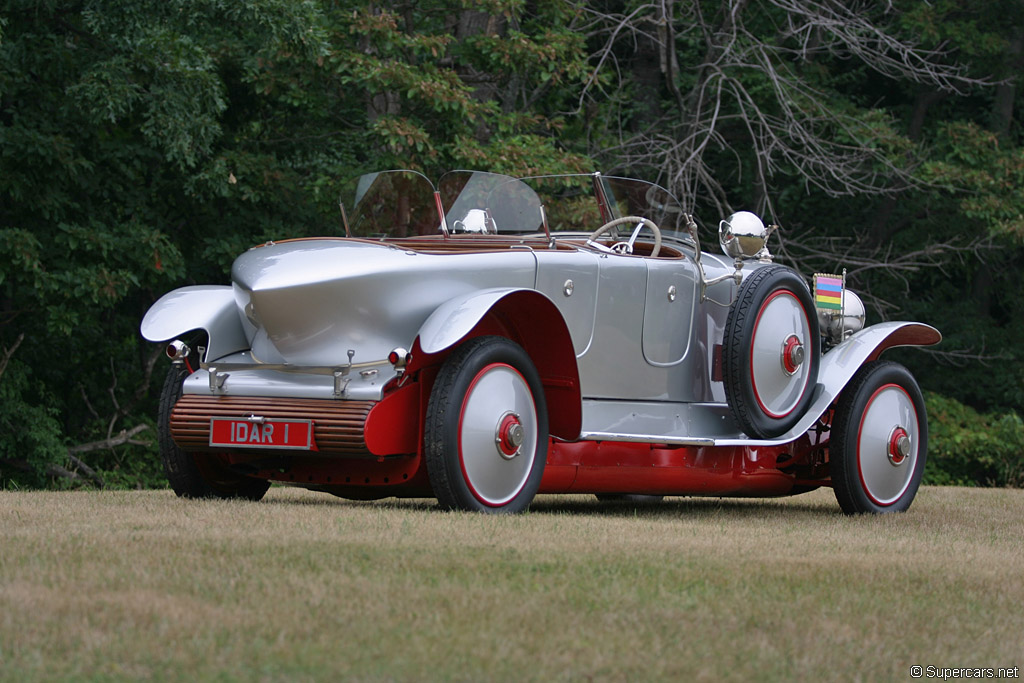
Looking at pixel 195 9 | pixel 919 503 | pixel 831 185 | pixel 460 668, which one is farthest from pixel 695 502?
pixel 831 185

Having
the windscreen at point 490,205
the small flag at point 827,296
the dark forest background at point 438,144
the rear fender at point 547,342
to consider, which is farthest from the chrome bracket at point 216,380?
the dark forest background at point 438,144

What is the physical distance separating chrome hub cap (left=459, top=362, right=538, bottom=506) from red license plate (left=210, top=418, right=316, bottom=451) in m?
0.66

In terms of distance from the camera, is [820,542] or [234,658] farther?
→ [820,542]

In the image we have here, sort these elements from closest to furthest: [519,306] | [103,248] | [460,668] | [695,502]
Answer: [460,668] < [519,306] < [695,502] < [103,248]

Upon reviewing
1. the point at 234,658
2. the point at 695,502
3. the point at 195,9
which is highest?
the point at 195,9

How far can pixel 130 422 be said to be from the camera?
53.2 feet

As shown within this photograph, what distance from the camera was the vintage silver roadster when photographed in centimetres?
584

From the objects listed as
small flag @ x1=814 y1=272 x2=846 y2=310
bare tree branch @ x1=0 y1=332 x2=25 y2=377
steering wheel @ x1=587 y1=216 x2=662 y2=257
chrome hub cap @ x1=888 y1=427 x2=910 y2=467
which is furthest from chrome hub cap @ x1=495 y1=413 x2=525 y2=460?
bare tree branch @ x1=0 y1=332 x2=25 y2=377

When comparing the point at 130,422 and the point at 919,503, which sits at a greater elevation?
the point at 919,503

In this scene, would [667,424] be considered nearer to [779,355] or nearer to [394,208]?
[779,355]

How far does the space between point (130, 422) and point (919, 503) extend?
10.3 m

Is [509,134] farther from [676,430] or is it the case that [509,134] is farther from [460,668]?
[460,668]

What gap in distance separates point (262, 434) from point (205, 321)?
865 millimetres

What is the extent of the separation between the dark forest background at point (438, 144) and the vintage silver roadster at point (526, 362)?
6.60m
